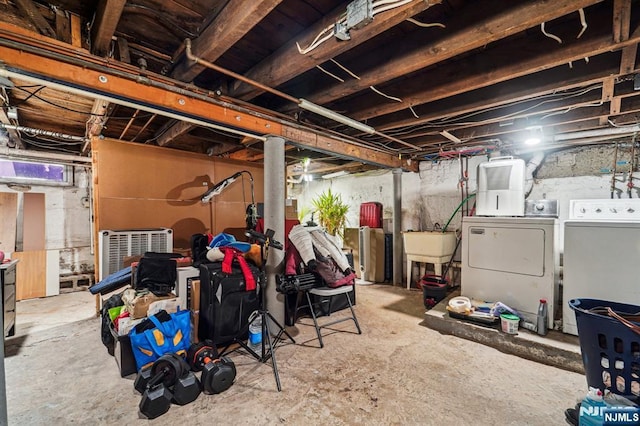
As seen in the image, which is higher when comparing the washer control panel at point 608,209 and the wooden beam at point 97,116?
the wooden beam at point 97,116

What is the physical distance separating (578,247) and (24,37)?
14.4ft

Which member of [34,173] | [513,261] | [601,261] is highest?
[34,173]

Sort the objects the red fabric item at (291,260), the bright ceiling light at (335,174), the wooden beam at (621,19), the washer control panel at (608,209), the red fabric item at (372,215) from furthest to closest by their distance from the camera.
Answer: the bright ceiling light at (335,174) < the red fabric item at (372,215) < the washer control panel at (608,209) < the red fabric item at (291,260) < the wooden beam at (621,19)

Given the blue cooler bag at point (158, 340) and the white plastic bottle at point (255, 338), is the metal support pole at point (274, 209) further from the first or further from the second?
the blue cooler bag at point (158, 340)

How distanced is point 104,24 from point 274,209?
181cm

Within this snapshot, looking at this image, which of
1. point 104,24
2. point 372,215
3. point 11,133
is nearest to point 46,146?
point 11,133

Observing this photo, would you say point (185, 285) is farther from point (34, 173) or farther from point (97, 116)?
point (34, 173)

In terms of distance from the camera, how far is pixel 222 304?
2.46 metres

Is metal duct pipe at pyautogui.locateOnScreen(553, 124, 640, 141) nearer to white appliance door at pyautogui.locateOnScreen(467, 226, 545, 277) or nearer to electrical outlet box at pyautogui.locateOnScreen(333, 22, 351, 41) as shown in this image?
white appliance door at pyautogui.locateOnScreen(467, 226, 545, 277)

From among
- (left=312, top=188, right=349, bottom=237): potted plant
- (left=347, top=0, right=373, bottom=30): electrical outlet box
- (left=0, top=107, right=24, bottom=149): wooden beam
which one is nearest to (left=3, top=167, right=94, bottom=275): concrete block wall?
(left=0, top=107, right=24, bottom=149): wooden beam

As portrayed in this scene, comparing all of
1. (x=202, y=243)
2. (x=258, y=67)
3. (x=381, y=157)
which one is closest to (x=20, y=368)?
(x=202, y=243)

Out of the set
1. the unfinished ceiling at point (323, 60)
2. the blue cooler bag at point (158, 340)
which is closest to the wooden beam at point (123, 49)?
the unfinished ceiling at point (323, 60)

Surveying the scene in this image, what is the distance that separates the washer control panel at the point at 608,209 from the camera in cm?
301

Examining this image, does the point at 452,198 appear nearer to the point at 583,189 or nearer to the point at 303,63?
the point at 583,189
